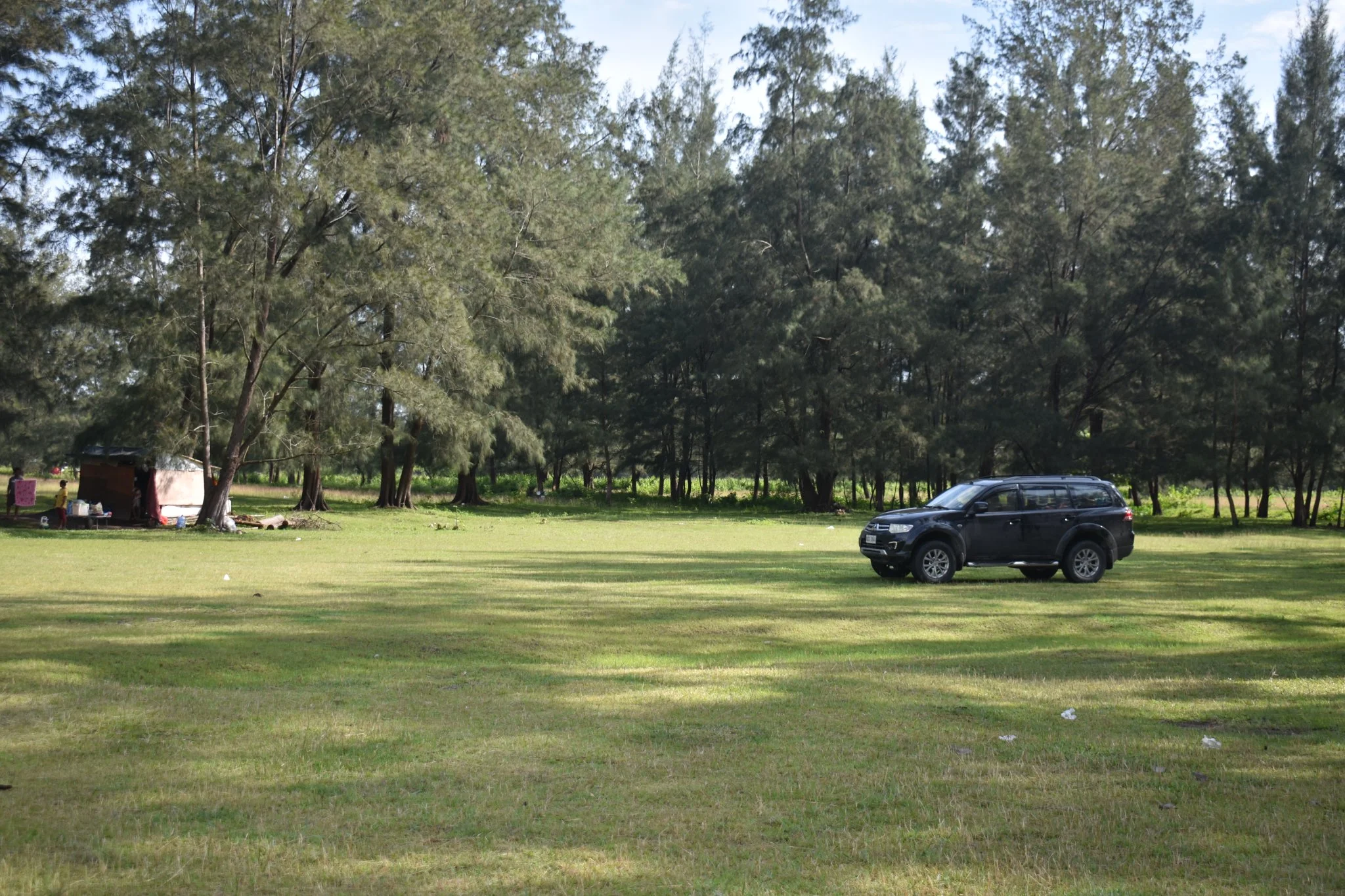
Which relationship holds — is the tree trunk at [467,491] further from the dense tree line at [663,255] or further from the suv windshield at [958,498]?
the suv windshield at [958,498]

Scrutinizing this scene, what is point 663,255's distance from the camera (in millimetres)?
64875

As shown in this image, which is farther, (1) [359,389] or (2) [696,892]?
(1) [359,389]

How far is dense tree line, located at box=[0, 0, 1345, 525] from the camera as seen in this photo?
34.2m

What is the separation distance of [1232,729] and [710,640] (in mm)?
6094

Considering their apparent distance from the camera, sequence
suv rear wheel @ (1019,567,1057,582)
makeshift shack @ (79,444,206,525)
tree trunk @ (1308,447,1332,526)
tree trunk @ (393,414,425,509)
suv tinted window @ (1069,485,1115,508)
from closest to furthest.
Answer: suv tinted window @ (1069,485,1115,508), suv rear wheel @ (1019,567,1057,582), makeshift shack @ (79,444,206,525), tree trunk @ (1308,447,1332,526), tree trunk @ (393,414,425,509)

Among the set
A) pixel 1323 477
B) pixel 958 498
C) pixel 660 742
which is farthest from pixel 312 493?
pixel 1323 477

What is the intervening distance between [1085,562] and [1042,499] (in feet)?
4.58

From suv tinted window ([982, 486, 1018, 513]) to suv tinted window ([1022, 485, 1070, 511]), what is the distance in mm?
150

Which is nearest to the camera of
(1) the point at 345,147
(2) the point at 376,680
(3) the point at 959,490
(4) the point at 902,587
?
(2) the point at 376,680

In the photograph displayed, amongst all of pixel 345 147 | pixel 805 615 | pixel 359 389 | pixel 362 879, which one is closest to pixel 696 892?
pixel 362 879

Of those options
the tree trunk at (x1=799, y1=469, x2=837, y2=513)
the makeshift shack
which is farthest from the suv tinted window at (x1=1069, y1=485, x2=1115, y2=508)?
the tree trunk at (x1=799, y1=469, x2=837, y2=513)

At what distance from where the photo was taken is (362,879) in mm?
5047

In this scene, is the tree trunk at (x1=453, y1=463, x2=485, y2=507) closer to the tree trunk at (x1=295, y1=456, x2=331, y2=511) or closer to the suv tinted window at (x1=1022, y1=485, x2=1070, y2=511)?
the tree trunk at (x1=295, y1=456, x2=331, y2=511)

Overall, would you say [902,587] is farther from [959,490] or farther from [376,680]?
[376,680]
